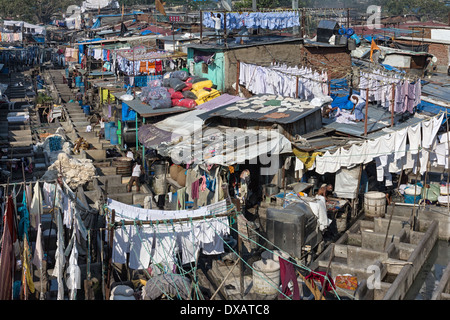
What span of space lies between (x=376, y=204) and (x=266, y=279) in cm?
616

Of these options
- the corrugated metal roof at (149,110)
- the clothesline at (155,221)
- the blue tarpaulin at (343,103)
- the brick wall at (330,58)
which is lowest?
the clothesline at (155,221)

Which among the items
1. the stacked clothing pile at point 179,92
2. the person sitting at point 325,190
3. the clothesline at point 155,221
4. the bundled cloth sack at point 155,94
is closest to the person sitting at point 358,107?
the person sitting at point 325,190

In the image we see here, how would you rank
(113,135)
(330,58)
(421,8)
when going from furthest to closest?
(421,8), (330,58), (113,135)

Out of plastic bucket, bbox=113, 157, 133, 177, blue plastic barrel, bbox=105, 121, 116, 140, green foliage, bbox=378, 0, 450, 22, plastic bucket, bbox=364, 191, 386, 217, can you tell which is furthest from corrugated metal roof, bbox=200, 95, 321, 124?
Answer: green foliage, bbox=378, 0, 450, 22

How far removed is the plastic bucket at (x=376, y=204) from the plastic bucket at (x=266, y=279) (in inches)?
225

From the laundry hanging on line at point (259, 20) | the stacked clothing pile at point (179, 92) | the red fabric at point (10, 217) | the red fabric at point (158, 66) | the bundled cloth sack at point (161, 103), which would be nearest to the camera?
the red fabric at point (10, 217)

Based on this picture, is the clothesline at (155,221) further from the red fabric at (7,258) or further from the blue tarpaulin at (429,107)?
the blue tarpaulin at (429,107)

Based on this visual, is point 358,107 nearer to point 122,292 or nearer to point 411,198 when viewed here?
point 411,198

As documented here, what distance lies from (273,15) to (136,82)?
7425 millimetres

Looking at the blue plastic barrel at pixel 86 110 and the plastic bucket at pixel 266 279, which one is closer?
the plastic bucket at pixel 266 279

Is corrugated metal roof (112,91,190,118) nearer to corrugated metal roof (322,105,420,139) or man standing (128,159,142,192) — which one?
man standing (128,159,142,192)

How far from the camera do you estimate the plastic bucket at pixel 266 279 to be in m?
11.4

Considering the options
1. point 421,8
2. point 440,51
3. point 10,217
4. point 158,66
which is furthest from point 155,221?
point 421,8

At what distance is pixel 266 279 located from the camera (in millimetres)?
11398
